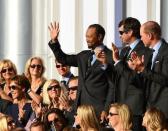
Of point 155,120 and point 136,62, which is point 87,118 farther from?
point 155,120

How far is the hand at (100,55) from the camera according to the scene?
14477 millimetres

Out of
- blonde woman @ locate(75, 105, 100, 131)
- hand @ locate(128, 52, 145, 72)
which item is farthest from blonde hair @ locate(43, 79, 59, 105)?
hand @ locate(128, 52, 145, 72)

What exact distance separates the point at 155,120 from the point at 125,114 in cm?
55

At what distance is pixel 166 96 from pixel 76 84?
74.9 inches

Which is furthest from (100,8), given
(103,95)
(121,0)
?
(103,95)

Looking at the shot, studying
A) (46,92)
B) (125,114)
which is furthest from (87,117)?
(46,92)

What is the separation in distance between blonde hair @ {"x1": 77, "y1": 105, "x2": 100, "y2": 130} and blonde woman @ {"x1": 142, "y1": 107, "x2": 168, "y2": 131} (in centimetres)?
104

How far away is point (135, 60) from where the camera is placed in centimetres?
1371

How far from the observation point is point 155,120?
42.6ft

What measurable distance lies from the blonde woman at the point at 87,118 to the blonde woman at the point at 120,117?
16.0 inches

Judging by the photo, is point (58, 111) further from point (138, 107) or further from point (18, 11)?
point (18, 11)

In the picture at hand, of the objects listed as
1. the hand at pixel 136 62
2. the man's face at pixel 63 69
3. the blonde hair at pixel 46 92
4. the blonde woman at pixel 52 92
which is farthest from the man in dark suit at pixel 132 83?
the man's face at pixel 63 69

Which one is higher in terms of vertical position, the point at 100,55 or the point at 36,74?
the point at 100,55

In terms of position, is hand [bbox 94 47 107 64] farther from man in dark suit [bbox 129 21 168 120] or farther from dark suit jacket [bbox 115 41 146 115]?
man in dark suit [bbox 129 21 168 120]
